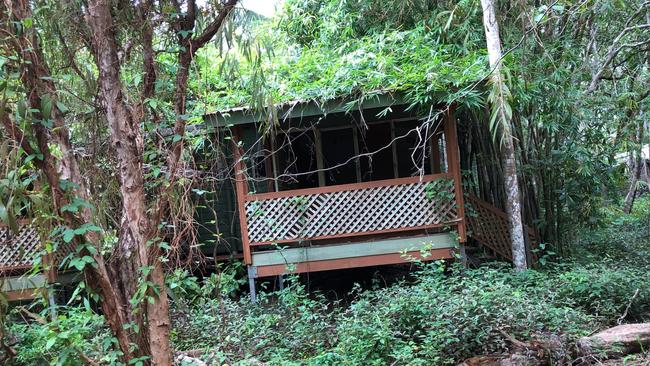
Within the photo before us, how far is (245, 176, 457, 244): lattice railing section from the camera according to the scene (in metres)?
7.78

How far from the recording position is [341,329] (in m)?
5.56

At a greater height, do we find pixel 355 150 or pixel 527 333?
pixel 355 150

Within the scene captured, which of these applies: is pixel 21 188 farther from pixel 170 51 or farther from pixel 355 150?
pixel 355 150

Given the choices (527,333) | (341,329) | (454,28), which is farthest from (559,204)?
(341,329)

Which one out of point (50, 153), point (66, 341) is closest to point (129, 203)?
point (50, 153)

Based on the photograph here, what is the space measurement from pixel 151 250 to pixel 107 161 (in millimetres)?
811

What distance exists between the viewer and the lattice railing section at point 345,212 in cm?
778

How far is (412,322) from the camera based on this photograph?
555 centimetres

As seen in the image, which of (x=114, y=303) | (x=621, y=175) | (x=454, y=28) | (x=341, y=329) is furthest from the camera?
(x=621, y=175)

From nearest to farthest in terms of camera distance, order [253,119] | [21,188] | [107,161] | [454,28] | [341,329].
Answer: [21,188] < [107,161] < [341,329] < [253,119] < [454,28]

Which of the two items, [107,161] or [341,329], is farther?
[341,329]

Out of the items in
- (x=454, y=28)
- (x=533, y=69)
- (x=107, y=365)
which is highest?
(x=454, y=28)

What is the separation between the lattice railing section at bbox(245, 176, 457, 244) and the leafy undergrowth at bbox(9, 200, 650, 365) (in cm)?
96

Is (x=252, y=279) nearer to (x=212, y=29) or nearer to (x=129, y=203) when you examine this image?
(x=129, y=203)
